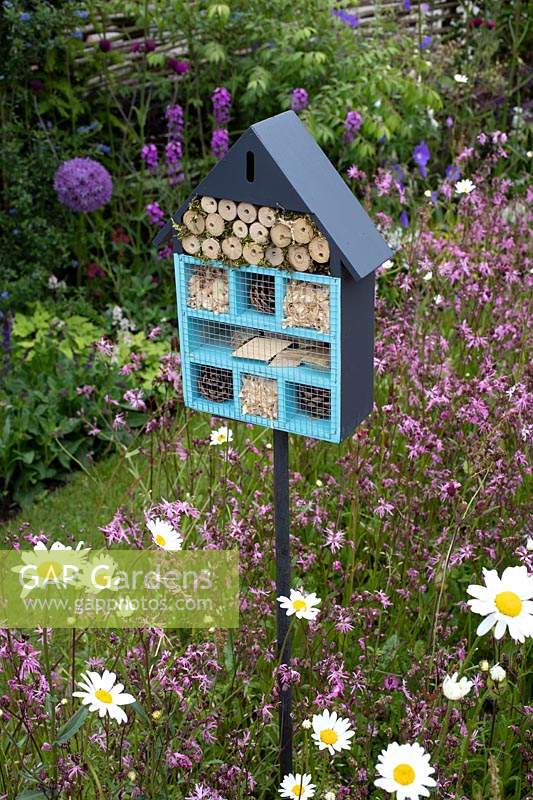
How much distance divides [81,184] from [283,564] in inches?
135

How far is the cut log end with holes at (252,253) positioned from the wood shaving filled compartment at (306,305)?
85mm

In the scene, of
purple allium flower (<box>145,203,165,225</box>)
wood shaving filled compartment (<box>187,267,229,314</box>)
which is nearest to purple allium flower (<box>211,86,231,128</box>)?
purple allium flower (<box>145,203,165,225</box>)

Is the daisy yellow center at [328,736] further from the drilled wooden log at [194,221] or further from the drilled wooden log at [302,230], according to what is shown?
the drilled wooden log at [194,221]

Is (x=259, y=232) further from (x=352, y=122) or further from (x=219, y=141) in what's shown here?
(x=219, y=141)

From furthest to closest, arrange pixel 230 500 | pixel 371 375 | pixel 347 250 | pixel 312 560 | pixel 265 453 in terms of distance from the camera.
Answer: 1. pixel 265 453
2. pixel 230 500
3. pixel 312 560
4. pixel 371 375
5. pixel 347 250

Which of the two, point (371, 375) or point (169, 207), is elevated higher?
point (169, 207)

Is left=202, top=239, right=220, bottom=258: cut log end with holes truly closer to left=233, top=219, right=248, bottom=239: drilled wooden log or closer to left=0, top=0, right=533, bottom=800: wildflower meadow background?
left=233, top=219, right=248, bottom=239: drilled wooden log

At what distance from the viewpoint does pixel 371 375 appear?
96.1 inches

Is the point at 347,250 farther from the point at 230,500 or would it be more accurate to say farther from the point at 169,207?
the point at 169,207

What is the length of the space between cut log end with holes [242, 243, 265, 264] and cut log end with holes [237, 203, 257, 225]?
52mm

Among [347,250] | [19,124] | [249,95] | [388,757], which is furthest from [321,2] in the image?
[388,757]

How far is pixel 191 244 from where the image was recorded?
239 centimetres

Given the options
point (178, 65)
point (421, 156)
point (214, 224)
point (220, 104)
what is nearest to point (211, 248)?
point (214, 224)

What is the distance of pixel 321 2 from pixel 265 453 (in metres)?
3.39
